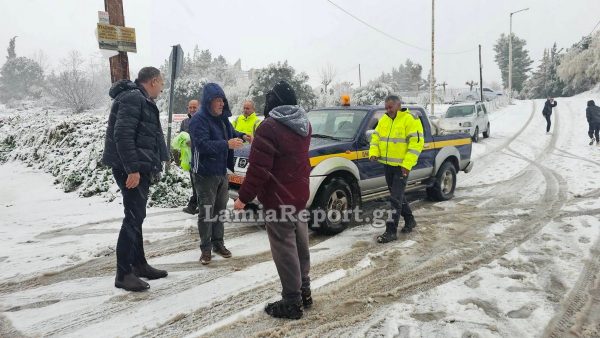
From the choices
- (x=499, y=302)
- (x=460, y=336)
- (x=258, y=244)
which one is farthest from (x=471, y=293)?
(x=258, y=244)

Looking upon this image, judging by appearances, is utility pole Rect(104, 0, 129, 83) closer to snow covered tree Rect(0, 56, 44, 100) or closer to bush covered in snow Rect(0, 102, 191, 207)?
bush covered in snow Rect(0, 102, 191, 207)

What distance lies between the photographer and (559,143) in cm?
1617

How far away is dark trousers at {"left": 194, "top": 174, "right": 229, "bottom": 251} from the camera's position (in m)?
4.55

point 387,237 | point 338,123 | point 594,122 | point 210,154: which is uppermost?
point 338,123

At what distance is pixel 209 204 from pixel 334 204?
6.13 ft

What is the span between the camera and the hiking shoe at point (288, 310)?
11.1 ft

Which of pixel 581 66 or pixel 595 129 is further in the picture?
pixel 581 66

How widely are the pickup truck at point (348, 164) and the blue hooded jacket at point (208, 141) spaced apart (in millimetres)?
A: 1272

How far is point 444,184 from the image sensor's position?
783 centimetres

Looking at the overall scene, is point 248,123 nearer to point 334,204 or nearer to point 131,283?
point 334,204

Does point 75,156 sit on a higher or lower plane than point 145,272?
higher

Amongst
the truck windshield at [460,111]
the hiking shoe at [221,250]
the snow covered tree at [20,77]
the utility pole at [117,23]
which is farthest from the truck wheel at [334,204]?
the snow covered tree at [20,77]

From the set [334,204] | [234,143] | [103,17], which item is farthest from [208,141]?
[103,17]

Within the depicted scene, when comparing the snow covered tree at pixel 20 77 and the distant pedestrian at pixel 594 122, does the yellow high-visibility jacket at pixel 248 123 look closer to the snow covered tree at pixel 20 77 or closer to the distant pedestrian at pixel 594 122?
the distant pedestrian at pixel 594 122
